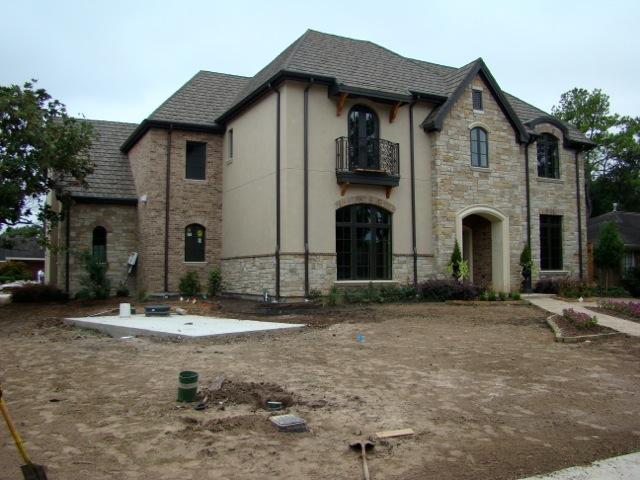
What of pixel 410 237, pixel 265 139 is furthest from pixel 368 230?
pixel 265 139

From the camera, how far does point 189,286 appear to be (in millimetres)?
21062

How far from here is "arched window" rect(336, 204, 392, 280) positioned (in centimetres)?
1830

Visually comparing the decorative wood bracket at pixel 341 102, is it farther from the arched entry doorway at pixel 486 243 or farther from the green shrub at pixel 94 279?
the green shrub at pixel 94 279

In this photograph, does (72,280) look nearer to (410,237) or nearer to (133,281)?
(133,281)

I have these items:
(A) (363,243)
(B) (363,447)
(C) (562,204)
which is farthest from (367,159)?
(B) (363,447)

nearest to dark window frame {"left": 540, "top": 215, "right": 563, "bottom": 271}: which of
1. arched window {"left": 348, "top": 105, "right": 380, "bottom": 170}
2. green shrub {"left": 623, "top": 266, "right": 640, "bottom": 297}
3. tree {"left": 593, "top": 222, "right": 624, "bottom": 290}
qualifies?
tree {"left": 593, "top": 222, "right": 624, "bottom": 290}

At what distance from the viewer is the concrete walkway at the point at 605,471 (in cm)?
448

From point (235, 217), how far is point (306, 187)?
14.9ft

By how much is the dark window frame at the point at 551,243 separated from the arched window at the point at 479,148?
4.06 m

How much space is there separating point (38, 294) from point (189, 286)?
544cm

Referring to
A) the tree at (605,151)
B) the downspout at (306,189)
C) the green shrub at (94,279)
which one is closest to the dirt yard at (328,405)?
the downspout at (306,189)

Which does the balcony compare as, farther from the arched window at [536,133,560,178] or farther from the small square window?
the arched window at [536,133,560,178]

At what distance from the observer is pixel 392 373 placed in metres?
7.80

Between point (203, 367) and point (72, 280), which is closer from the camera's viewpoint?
point (203, 367)
